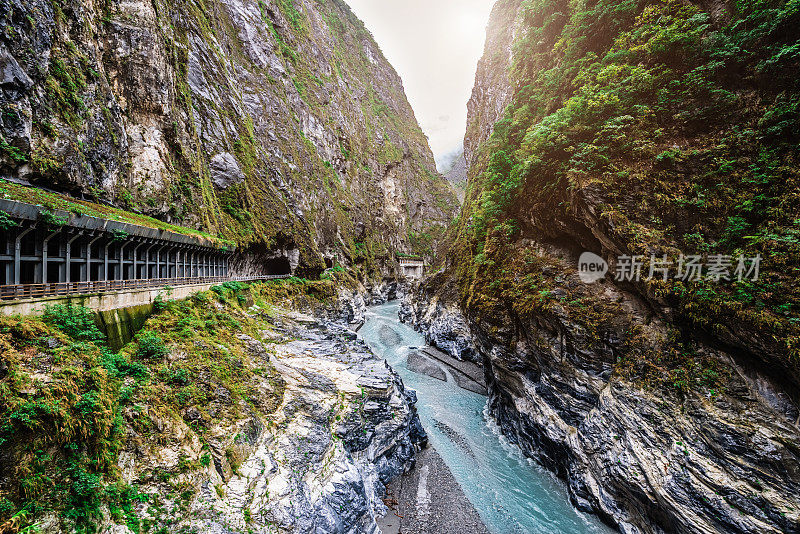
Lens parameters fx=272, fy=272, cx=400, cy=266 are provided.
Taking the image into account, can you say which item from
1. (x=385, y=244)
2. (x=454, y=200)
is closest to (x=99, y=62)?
(x=385, y=244)

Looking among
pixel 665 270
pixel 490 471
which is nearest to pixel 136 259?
pixel 490 471

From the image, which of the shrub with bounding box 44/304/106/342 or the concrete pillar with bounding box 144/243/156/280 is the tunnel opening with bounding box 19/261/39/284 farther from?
the concrete pillar with bounding box 144/243/156/280

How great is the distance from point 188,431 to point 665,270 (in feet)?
67.4

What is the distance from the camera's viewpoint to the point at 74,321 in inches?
383

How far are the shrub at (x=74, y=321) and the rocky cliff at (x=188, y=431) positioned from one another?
5cm

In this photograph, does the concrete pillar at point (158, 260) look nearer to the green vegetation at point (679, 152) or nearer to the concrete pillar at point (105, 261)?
the concrete pillar at point (105, 261)

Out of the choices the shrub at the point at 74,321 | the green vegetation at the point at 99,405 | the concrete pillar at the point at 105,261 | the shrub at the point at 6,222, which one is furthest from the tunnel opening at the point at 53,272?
the shrub at the point at 74,321

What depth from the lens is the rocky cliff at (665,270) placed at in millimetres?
9812

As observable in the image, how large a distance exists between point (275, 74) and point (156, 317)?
177 feet

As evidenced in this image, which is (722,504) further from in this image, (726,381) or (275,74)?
(275,74)

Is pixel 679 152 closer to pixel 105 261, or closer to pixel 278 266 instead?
pixel 105 261

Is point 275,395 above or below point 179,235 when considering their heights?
below

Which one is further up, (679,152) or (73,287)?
(679,152)

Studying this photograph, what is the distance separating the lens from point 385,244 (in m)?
81.3
